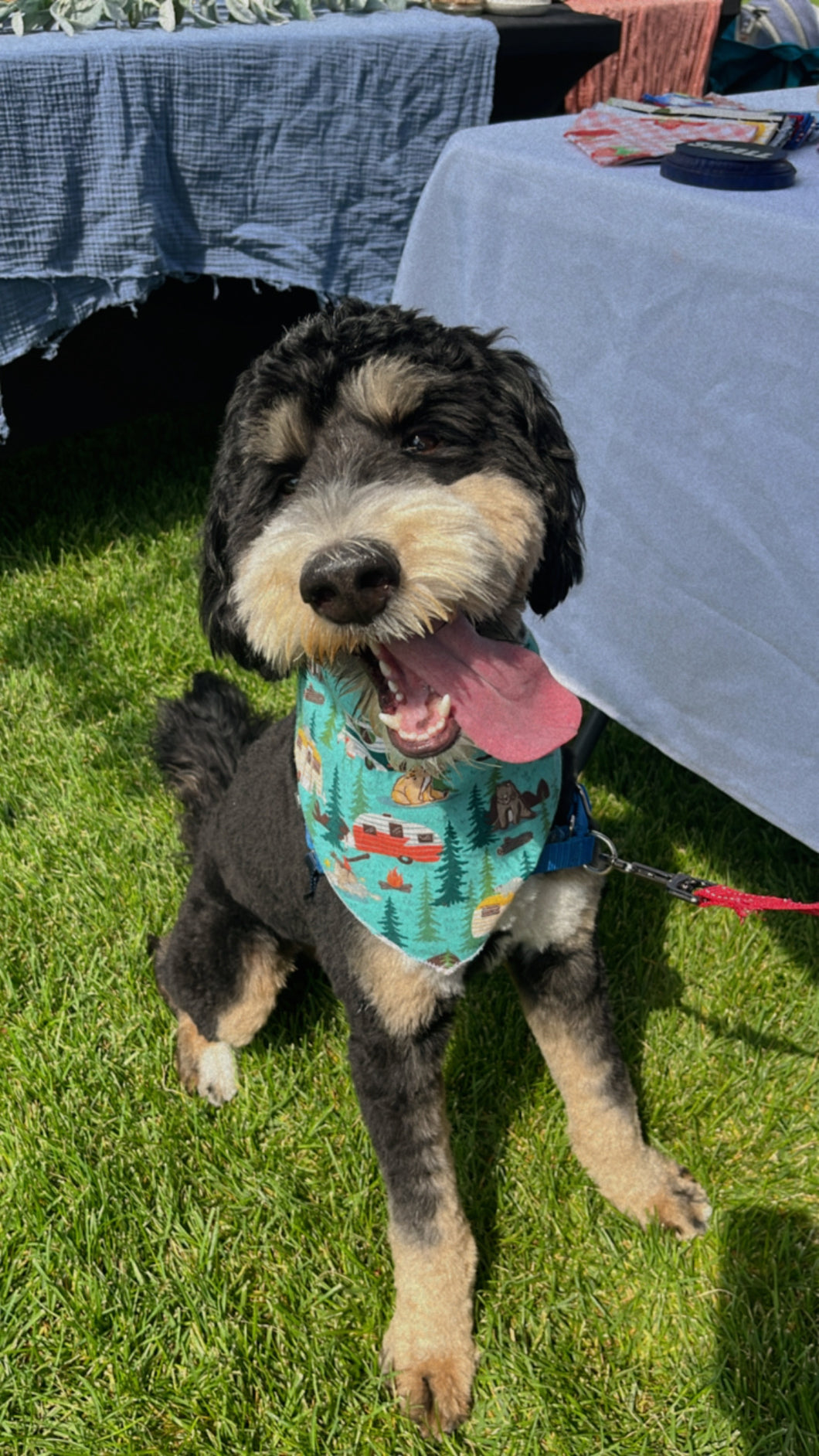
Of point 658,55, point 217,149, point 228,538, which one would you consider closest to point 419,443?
point 228,538

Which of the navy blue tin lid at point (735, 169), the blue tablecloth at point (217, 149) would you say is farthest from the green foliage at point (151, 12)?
the navy blue tin lid at point (735, 169)

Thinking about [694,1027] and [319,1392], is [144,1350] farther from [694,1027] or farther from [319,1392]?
[694,1027]

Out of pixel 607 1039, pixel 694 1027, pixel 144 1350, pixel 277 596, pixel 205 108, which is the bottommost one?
pixel 144 1350

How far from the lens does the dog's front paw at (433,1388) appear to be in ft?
6.42

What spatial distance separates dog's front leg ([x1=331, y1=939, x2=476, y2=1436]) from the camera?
194cm

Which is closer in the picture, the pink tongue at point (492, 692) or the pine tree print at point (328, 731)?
the pink tongue at point (492, 692)

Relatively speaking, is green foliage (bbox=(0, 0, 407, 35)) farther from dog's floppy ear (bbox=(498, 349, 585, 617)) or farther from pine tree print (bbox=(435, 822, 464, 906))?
pine tree print (bbox=(435, 822, 464, 906))

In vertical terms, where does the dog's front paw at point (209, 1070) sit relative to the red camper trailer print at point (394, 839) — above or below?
below

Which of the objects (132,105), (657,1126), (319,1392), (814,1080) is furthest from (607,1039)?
(132,105)

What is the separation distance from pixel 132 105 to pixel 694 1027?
3.67 m

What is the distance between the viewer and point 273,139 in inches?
163

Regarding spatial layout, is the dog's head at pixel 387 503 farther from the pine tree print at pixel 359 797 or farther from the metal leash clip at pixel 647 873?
the metal leash clip at pixel 647 873

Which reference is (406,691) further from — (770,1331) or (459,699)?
(770,1331)

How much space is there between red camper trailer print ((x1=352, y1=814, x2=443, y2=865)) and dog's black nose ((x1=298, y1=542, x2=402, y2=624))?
53cm
